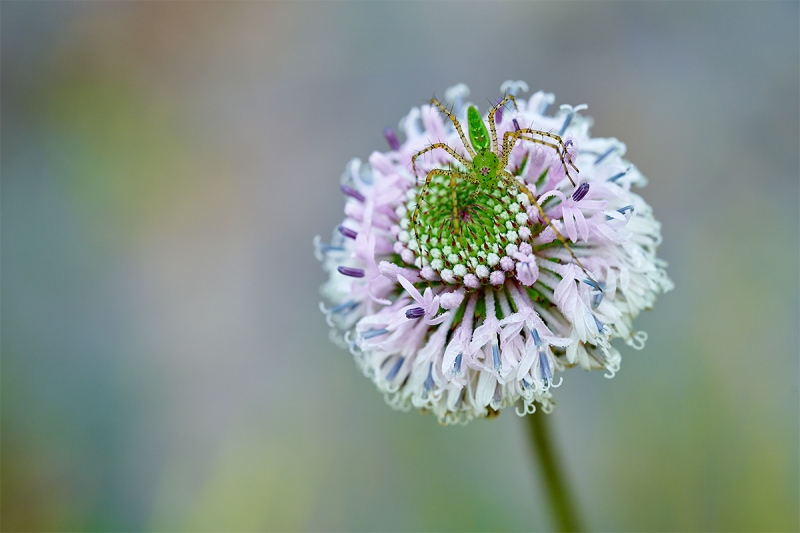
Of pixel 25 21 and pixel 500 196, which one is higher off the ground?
pixel 25 21

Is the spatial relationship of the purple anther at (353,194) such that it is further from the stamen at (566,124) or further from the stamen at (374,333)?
the stamen at (566,124)

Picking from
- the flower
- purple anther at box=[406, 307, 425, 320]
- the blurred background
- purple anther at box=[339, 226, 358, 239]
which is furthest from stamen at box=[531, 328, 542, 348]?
the blurred background

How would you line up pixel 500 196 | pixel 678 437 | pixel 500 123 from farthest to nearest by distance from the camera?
1. pixel 678 437
2. pixel 500 123
3. pixel 500 196

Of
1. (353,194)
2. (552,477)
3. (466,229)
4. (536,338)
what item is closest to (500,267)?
(466,229)

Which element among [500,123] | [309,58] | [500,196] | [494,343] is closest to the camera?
[494,343]

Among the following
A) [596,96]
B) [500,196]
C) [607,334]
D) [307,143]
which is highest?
[307,143]

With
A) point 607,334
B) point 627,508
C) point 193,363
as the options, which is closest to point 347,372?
point 193,363

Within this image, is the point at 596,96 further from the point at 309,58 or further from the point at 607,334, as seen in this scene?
the point at 607,334

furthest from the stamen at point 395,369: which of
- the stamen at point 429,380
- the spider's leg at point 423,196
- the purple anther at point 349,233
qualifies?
the purple anther at point 349,233

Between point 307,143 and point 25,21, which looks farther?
point 25,21
